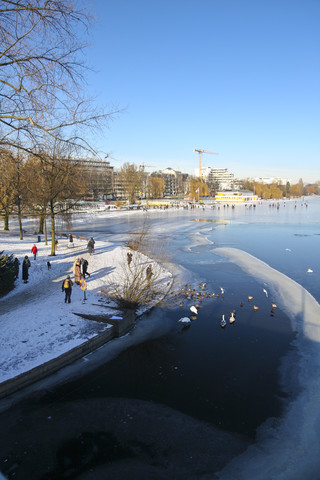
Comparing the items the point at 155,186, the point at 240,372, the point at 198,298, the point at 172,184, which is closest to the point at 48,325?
the point at 240,372

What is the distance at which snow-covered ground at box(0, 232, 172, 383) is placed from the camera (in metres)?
8.94

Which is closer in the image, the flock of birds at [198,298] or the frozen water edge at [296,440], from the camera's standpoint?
the frozen water edge at [296,440]

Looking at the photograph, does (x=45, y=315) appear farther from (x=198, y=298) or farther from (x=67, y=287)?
(x=198, y=298)

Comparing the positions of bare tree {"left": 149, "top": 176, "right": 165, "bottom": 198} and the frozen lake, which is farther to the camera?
bare tree {"left": 149, "top": 176, "right": 165, "bottom": 198}

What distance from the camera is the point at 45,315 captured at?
453 inches

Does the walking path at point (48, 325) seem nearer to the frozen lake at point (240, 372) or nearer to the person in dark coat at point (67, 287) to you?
the person in dark coat at point (67, 287)

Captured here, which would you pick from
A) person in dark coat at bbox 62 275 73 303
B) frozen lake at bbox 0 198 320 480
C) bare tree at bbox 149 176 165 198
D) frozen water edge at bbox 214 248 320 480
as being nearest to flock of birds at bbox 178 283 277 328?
frozen lake at bbox 0 198 320 480

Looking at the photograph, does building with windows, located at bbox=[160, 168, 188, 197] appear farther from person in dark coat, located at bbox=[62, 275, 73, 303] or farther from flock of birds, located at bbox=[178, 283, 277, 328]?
person in dark coat, located at bbox=[62, 275, 73, 303]

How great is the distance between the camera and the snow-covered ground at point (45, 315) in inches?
352

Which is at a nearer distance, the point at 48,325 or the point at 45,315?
the point at 48,325

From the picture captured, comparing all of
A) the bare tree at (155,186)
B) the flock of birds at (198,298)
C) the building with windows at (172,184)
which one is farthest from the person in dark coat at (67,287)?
the building with windows at (172,184)

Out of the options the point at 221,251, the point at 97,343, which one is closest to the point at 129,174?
the point at 221,251

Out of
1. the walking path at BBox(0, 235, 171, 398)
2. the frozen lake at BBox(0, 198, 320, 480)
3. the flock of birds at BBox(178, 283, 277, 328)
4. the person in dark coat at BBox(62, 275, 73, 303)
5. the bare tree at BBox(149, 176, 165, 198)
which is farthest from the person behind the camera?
the bare tree at BBox(149, 176, 165, 198)

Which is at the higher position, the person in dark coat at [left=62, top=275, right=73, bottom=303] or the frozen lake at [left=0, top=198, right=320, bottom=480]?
the person in dark coat at [left=62, top=275, right=73, bottom=303]
